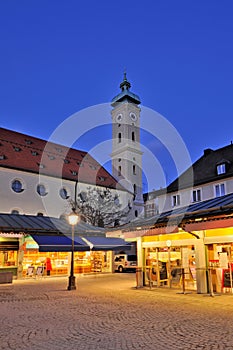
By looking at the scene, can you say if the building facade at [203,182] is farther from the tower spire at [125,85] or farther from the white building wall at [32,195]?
the tower spire at [125,85]

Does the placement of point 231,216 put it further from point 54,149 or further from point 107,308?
point 54,149

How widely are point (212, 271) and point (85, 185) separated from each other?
94.5 feet

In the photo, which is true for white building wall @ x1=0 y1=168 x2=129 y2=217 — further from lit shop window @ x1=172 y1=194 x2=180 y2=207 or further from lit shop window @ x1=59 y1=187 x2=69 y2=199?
lit shop window @ x1=172 y1=194 x2=180 y2=207

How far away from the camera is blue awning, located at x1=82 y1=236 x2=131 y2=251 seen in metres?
24.1

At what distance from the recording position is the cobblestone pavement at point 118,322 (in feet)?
22.6

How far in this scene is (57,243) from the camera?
72.8 feet

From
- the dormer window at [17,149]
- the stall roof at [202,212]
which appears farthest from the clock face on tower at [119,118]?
the stall roof at [202,212]

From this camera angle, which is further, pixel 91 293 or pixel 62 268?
pixel 62 268

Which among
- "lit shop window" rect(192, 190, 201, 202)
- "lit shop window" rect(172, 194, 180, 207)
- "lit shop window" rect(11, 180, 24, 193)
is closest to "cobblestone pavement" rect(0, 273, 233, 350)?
"lit shop window" rect(11, 180, 24, 193)

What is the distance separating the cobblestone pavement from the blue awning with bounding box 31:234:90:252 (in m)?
7.04

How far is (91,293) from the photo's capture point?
15.6 meters

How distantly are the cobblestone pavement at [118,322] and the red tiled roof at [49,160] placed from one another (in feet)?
77.0

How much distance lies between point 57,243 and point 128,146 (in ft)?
121

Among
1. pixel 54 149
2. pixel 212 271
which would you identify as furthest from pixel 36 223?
pixel 54 149
